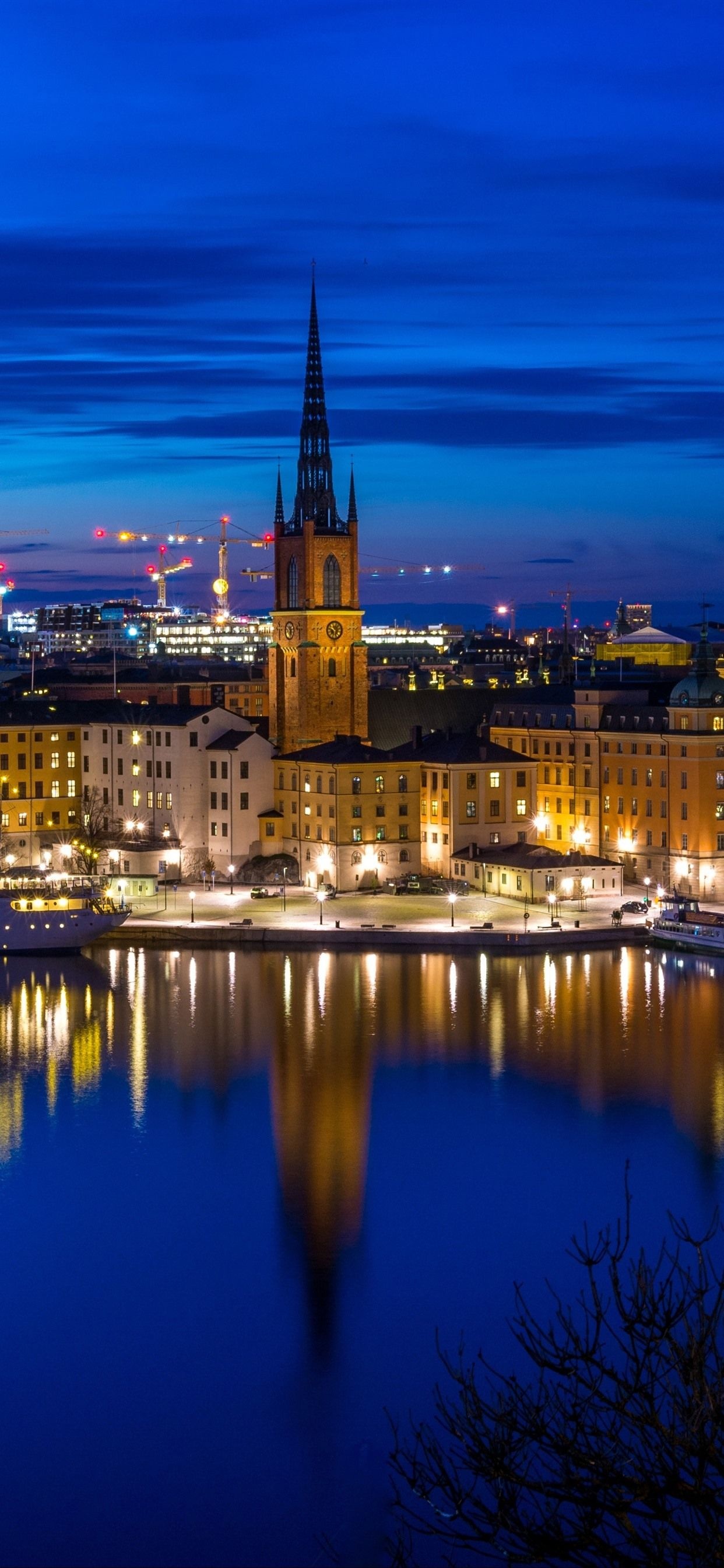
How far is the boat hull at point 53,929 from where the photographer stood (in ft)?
115

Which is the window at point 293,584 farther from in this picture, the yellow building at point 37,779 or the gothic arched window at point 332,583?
the yellow building at point 37,779

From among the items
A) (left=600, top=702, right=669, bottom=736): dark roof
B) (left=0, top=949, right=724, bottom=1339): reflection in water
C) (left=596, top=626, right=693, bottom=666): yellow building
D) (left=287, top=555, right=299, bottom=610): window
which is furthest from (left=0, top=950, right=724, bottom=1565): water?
(left=596, top=626, right=693, bottom=666): yellow building

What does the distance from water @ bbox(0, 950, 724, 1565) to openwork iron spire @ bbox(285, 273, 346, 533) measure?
16710 mm

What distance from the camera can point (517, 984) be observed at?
30.0m

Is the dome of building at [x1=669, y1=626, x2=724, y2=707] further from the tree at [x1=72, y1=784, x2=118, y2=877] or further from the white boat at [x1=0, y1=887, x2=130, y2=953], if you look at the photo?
the tree at [x1=72, y1=784, x2=118, y2=877]

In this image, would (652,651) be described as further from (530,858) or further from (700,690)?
(530,858)

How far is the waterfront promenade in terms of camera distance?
108 ft

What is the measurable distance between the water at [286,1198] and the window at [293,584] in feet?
50.5

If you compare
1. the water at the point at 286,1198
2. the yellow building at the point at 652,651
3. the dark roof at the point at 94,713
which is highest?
the yellow building at the point at 652,651

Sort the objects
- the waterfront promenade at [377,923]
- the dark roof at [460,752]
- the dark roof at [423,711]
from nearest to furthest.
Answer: the waterfront promenade at [377,923] < the dark roof at [460,752] < the dark roof at [423,711]

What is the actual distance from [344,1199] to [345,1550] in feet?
23.0

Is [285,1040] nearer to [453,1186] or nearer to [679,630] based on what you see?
[453,1186]

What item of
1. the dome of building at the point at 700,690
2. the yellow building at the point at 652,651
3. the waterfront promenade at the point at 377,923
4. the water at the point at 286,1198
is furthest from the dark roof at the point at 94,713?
the yellow building at the point at 652,651

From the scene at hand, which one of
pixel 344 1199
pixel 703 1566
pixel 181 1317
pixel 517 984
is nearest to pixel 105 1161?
pixel 344 1199
